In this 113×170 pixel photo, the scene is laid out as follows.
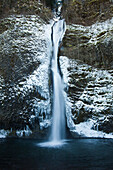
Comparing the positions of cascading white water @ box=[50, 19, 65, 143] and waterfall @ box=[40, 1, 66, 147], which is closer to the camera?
waterfall @ box=[40, 1, 66, 147]

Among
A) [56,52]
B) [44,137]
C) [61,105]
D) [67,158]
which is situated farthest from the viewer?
[56,52]

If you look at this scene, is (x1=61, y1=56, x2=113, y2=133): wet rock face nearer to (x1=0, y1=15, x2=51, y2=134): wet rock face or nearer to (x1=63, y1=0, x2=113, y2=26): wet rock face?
(x1=0, y1=15, x2=51, y2=134): wet rock face

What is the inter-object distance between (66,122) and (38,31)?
8.84 metres

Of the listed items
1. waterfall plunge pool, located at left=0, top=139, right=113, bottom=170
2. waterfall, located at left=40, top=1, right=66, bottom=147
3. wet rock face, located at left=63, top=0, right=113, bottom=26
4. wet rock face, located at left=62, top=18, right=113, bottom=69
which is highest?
wet rock face, located at left=63, top=0, right=113, bottom=26

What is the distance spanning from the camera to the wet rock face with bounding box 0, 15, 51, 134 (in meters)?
8.30

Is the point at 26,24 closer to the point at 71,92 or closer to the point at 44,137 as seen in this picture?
the point at 71,92

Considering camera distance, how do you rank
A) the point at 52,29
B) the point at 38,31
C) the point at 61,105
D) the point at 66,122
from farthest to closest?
the point at 52,29, the point at 38,31, the point at 61,105, the point at 66,122

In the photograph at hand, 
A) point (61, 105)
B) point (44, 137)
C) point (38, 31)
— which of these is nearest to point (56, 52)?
point (38, 31)

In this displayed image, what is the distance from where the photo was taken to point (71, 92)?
9.63 metres

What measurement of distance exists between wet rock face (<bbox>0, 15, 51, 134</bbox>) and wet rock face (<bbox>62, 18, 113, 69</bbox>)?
2.30 metres

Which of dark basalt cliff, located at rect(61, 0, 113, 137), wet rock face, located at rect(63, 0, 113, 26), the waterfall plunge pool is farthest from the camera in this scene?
wet rock face, located at rect(63, 0, 113, 26)

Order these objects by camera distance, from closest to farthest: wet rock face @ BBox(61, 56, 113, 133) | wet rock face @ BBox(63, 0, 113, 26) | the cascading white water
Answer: the cascading white water
wet rock face @ BBox(61, 56, 113, 133)
wet rock face @ BBox(63, 0, 113, 26)

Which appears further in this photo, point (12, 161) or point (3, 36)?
point (3, 36)

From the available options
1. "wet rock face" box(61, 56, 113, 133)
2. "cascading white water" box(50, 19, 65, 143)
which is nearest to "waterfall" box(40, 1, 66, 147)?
"cascading white water" box(50, 19, 65, 143)
